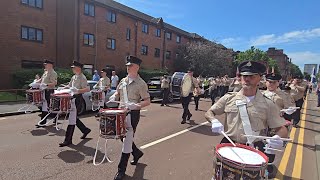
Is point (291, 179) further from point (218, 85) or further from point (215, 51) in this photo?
point (215, 51)

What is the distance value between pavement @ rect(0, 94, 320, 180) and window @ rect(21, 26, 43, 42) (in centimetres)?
1395

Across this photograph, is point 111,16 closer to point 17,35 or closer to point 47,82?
point 17,35

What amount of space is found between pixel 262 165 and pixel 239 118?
30.4 inches

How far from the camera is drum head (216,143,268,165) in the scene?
280 centimetres

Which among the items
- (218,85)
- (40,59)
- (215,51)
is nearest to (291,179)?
(218,85)

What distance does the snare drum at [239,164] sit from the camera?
2.71 m

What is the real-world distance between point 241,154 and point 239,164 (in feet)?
0.89

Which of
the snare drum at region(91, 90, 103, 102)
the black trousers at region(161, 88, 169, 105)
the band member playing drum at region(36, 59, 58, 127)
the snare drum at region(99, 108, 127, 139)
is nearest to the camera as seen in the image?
the snare drum at region(99, 108, 127, 139)

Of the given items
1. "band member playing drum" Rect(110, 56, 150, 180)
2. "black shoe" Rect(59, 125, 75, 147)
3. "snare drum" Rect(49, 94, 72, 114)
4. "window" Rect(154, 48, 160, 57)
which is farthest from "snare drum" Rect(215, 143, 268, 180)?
"window" Rect(154, 48, 160, 57)

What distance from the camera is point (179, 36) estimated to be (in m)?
44.3

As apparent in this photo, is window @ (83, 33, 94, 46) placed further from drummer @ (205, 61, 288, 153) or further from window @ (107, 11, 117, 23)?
drummer @ (205, 61, 288, 153)

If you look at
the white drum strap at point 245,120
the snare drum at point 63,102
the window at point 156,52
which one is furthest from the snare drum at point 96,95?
the window at point 156,52

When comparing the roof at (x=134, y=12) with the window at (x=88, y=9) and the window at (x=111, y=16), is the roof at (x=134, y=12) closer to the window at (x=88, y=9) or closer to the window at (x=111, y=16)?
the window at (x=111, y=16)

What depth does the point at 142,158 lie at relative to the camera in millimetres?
6188
